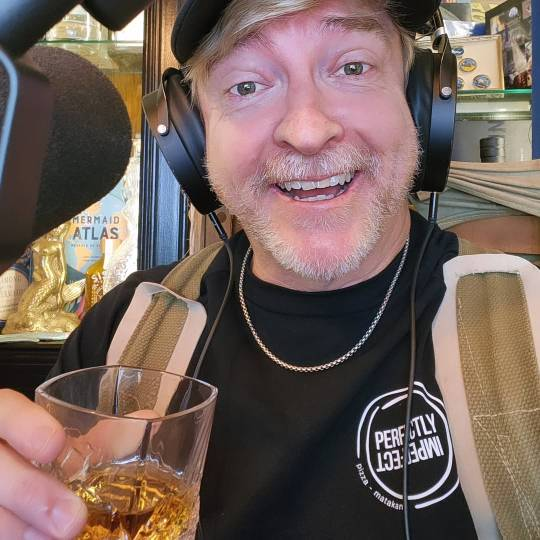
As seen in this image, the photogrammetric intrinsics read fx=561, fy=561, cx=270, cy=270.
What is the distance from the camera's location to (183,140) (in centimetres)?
92

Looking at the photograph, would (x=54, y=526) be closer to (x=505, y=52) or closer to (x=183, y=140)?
(x=183, y=140)

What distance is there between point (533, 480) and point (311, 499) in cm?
28

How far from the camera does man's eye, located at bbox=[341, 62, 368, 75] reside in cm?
88

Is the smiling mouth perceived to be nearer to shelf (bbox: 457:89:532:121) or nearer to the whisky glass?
Result: the whisky glass

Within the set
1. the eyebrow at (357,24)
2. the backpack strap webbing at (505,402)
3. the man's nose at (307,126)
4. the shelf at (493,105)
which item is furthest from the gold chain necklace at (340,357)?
the shelf at (493,105)

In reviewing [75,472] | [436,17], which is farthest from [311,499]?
[436,17]

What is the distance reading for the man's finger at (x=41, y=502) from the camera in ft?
1.10

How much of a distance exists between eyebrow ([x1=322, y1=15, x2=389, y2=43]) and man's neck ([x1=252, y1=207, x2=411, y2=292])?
29 centimetres

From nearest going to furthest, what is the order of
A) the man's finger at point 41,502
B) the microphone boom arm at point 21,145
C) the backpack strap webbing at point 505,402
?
the microphone boom arm at point 21,145, the man's finger at point 41,502, the backpack strap webbing at point 505,402

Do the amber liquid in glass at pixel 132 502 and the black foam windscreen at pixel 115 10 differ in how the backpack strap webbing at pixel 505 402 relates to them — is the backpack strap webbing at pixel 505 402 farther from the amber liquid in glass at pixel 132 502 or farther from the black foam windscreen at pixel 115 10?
the black foam windscreen at pixel 115 10

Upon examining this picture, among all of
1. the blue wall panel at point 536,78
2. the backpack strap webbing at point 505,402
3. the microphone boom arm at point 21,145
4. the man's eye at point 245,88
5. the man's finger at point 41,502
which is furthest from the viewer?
the blue wall panel at point 536,78

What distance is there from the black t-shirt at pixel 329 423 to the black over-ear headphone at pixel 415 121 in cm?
16

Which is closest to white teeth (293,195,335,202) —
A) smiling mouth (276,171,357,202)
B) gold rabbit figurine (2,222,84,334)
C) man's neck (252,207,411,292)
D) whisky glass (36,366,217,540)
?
smiling mouth (276,171,357,202)

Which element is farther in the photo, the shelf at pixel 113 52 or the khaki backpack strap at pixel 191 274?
the shelf at pixel 113 52
